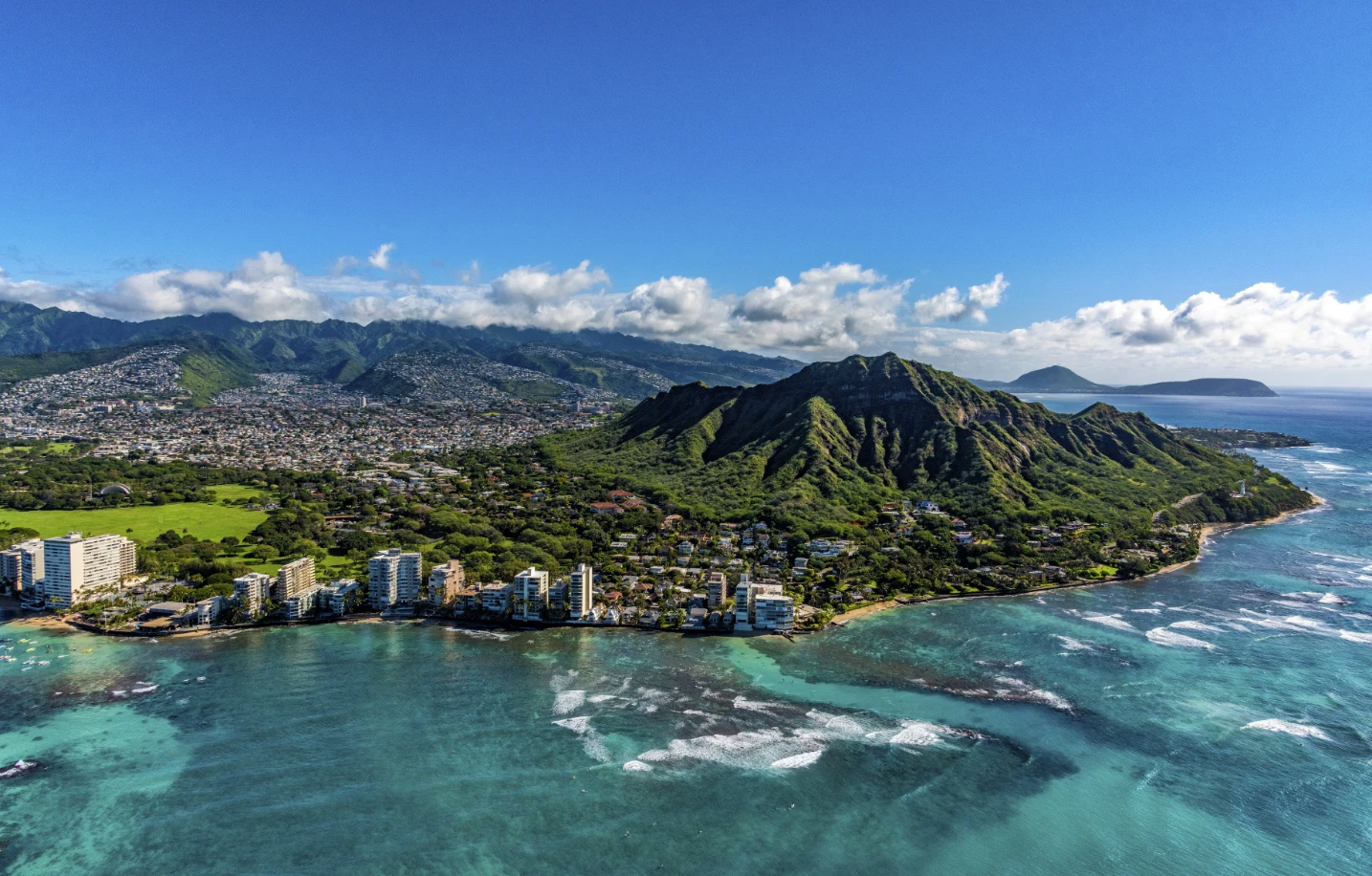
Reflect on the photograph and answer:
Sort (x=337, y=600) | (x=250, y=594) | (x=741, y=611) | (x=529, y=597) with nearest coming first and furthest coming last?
1. (x=741, y=611)
2. (x=250, y=594)
3. (x=529, y=597)
4. (x=337, y=600)

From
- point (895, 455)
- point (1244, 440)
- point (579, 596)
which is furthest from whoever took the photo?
point (1244, 440)

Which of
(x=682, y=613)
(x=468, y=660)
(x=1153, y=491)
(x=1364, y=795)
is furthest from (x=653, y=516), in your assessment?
(x=1153, y=491)

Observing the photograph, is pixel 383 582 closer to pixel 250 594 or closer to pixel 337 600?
pixel 337 600

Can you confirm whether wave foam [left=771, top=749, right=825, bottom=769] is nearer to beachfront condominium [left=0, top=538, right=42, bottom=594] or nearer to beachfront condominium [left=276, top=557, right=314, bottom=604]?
beachfront condominium [left=276, top=557, right=314, bottom=604]

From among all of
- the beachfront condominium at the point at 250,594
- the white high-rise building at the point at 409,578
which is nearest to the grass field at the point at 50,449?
the beachfront condominium at the point at 250,594

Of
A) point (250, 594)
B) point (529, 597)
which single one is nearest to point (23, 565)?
point (250, 594)
